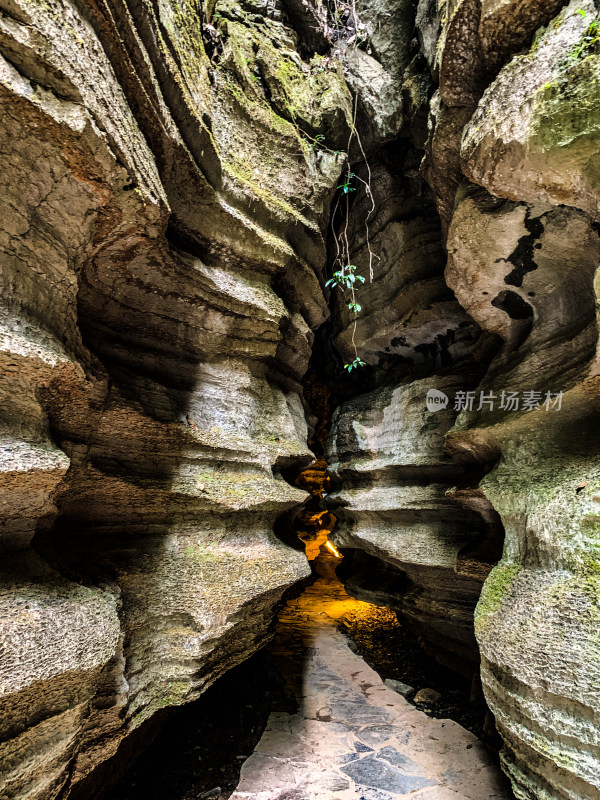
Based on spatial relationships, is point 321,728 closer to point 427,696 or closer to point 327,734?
point 327,734

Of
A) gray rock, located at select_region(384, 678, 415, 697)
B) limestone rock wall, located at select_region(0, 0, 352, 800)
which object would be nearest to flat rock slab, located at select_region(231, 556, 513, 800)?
gray rock, located at select_region(384, 678, 415, 697)

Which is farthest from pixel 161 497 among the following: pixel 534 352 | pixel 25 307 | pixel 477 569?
pixel 534 352

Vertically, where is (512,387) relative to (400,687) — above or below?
above

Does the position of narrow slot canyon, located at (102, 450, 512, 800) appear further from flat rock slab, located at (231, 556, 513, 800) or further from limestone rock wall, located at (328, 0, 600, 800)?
limestone rock wall, located at (328, 0, 600, 800)

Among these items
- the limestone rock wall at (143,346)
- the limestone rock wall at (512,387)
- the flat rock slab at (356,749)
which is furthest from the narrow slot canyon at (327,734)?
the limestone rock wall at (143,346)

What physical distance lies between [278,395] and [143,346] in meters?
2.07

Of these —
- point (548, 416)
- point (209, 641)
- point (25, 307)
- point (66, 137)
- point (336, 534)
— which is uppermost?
point (66, 137)

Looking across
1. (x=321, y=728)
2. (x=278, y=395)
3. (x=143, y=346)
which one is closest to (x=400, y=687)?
(x=321, y=728)

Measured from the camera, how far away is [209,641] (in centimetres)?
392

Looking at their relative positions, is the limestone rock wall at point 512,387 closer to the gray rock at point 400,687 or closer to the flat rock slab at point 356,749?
the gray rock at point 400,687

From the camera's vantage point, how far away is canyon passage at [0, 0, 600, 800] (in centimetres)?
267

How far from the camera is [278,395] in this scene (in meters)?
5.93

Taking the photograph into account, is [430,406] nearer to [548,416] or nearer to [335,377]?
[548,416]

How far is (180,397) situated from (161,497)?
117 centimetres
